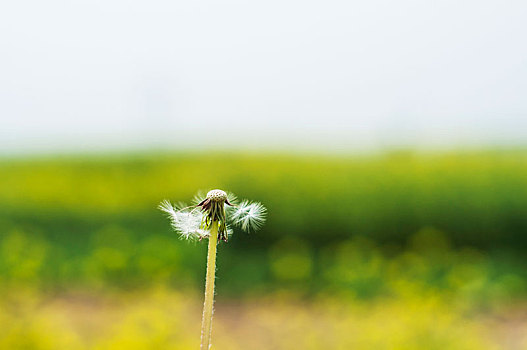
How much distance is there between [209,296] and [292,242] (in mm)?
5132

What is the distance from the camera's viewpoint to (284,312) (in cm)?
459

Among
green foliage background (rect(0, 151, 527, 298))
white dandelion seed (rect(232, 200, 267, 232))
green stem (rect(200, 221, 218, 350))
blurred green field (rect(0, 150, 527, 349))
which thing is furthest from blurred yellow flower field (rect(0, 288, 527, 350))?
green stem (rect(200, 221, 218, 350))

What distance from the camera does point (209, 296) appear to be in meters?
0.34

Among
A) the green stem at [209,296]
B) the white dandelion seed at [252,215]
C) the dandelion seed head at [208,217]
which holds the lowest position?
the green stem at [209,296]

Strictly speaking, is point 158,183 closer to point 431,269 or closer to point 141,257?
point 141,257

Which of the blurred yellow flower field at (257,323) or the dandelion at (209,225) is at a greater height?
the blurred yellow flower field at (257,323)

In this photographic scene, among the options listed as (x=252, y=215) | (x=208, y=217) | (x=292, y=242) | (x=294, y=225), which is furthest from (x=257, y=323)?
(x=208, y=217)

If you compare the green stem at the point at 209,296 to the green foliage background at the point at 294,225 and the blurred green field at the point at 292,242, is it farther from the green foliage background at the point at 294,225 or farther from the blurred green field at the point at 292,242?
the green foliage background at the point at 294,225

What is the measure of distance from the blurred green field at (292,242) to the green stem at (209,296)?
3.46m

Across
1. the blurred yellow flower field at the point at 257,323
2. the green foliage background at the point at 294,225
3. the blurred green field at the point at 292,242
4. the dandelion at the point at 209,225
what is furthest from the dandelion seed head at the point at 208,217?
→ the green foliage background at the point at 294,225

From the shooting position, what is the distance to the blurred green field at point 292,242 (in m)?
4.50

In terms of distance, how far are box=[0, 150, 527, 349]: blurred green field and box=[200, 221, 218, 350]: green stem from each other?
11.3ft

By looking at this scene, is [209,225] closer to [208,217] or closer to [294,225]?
[208,217]

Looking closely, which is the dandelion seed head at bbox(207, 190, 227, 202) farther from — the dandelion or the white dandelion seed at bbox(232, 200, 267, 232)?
the white dandelion seed at bbox(232, 200, 267, 232)
